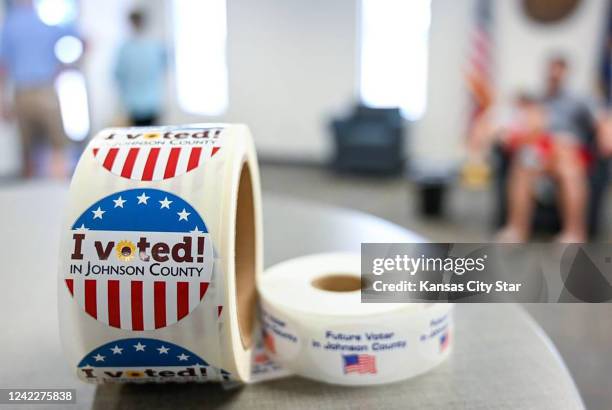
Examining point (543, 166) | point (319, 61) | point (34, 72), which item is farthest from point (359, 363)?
point (319, 61)

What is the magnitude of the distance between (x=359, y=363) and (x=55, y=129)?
427 cm

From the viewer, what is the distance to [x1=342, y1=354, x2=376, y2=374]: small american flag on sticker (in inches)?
31.5

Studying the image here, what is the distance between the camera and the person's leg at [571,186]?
3508 millimetres

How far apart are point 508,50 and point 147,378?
5657 mm

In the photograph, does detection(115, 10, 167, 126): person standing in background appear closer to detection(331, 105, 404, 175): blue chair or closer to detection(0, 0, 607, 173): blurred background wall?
detection(0, 0, 607, 173): blurred background wall

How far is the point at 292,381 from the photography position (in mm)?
834

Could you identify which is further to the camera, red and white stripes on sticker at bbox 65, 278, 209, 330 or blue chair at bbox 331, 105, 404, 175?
blue chair at bbox 331, 105, 404, 175

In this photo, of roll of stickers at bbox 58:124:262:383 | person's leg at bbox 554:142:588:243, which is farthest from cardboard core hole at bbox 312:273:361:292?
person's leg at bbox 554:142:588:243

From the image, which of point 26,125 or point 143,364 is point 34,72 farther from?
point 143,364

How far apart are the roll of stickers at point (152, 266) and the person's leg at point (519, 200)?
324cm

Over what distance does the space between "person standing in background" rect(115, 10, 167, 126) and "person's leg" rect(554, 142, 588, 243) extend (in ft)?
10.2

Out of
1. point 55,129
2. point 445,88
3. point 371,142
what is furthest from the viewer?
point 445,88

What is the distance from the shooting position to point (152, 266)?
27.3 inches

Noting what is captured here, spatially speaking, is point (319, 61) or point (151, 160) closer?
point (151, 160)
